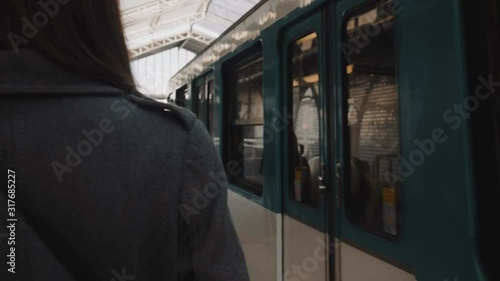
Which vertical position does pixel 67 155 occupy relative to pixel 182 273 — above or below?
above

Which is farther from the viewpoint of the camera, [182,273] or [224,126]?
[224,126]

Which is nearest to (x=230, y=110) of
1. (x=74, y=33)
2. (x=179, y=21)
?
(x=74, y=33)

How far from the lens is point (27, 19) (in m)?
0.69

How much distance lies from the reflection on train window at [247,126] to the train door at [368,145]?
1.17 meters

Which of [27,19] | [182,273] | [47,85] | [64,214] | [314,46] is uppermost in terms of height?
[314,46]

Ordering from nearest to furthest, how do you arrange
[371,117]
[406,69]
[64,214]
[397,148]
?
[64,214] < [406,69] < [397,148] < [371,117]

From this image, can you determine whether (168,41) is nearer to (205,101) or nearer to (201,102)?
(201,102)

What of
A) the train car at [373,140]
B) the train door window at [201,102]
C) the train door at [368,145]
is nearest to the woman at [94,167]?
the train car at [373,140]

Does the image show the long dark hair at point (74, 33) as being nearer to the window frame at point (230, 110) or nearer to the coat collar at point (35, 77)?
the coat collar at point (35, 77)

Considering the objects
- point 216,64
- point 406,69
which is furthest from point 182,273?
point 216,64

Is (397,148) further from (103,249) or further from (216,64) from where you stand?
(216,64)

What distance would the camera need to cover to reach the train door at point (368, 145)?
169cm

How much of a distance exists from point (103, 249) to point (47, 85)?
272 millimetres

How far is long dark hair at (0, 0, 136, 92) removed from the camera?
692mm
